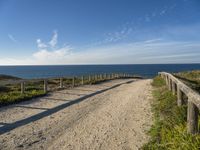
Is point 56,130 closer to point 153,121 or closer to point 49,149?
point 49,149

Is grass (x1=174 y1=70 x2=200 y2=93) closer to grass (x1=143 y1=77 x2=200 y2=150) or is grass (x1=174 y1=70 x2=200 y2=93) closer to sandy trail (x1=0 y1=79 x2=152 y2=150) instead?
sandy trail (x1=0 y1=79 x2=152 y2=150)

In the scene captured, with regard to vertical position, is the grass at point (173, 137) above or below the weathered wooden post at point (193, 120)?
below

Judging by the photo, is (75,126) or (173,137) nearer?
(173,137)

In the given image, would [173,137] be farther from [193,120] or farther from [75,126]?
[75,126]

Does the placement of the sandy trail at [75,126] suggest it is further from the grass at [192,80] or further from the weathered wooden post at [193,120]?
the grass at [192,80]

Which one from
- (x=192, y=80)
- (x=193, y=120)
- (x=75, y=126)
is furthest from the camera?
(x=192, y=80)

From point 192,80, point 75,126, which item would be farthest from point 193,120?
point 192,80

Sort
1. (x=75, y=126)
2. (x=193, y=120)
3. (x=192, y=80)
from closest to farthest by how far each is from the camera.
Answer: (x=193, y=120), (x=75, y=126), (x=192, y=80)

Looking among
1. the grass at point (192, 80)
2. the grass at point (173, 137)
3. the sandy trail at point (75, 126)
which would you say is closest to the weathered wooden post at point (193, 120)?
the grass at point (173, 137)

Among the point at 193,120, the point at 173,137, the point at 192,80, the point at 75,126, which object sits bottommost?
the point at 75,126

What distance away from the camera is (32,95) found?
15.1m

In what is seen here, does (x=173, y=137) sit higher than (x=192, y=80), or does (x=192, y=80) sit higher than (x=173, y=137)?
(x=192, y=80)

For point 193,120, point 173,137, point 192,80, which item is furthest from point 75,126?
point 192,80

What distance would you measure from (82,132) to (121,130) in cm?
108
